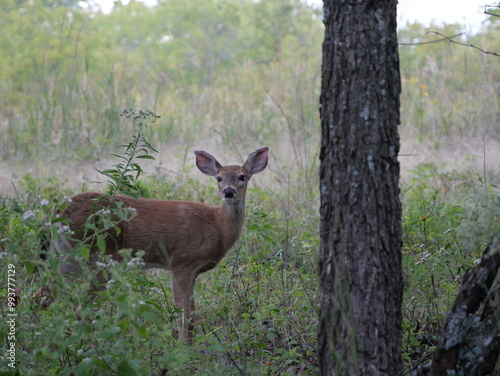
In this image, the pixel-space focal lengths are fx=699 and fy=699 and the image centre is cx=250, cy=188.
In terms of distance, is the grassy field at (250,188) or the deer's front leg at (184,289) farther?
the deer's front leg at (184,289)

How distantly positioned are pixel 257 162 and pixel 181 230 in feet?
3.29

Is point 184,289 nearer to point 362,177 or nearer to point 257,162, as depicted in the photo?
point 257,162

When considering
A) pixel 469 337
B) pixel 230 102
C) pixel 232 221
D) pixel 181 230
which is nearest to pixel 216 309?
pixel 181 230

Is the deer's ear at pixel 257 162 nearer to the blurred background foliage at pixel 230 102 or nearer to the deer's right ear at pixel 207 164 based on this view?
the deer's right ear at pixel 207 164

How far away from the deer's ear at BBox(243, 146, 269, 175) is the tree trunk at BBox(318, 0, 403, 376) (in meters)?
3.11

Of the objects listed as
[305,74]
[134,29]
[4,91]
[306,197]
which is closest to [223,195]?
[306,197]

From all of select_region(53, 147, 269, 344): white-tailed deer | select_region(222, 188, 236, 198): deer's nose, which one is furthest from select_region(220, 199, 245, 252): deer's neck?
select_region(222, 188, 236, 198): deer's nose

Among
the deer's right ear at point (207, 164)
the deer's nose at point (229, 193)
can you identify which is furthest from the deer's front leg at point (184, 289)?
the deer's right ear at point (207, 164)

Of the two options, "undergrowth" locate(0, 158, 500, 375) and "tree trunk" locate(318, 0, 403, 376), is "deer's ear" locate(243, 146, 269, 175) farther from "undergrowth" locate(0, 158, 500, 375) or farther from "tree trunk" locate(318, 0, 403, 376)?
"tree trunk" locate(318, 0, 403, 376)

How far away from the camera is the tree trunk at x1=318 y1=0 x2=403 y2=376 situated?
2730 mm

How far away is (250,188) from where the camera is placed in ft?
22.5

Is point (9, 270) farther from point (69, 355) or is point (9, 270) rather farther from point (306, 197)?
point (306, 197)

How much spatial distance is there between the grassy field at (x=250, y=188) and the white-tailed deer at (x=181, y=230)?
0.13 m

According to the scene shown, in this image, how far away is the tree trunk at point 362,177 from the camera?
Answer: 2730 mm
